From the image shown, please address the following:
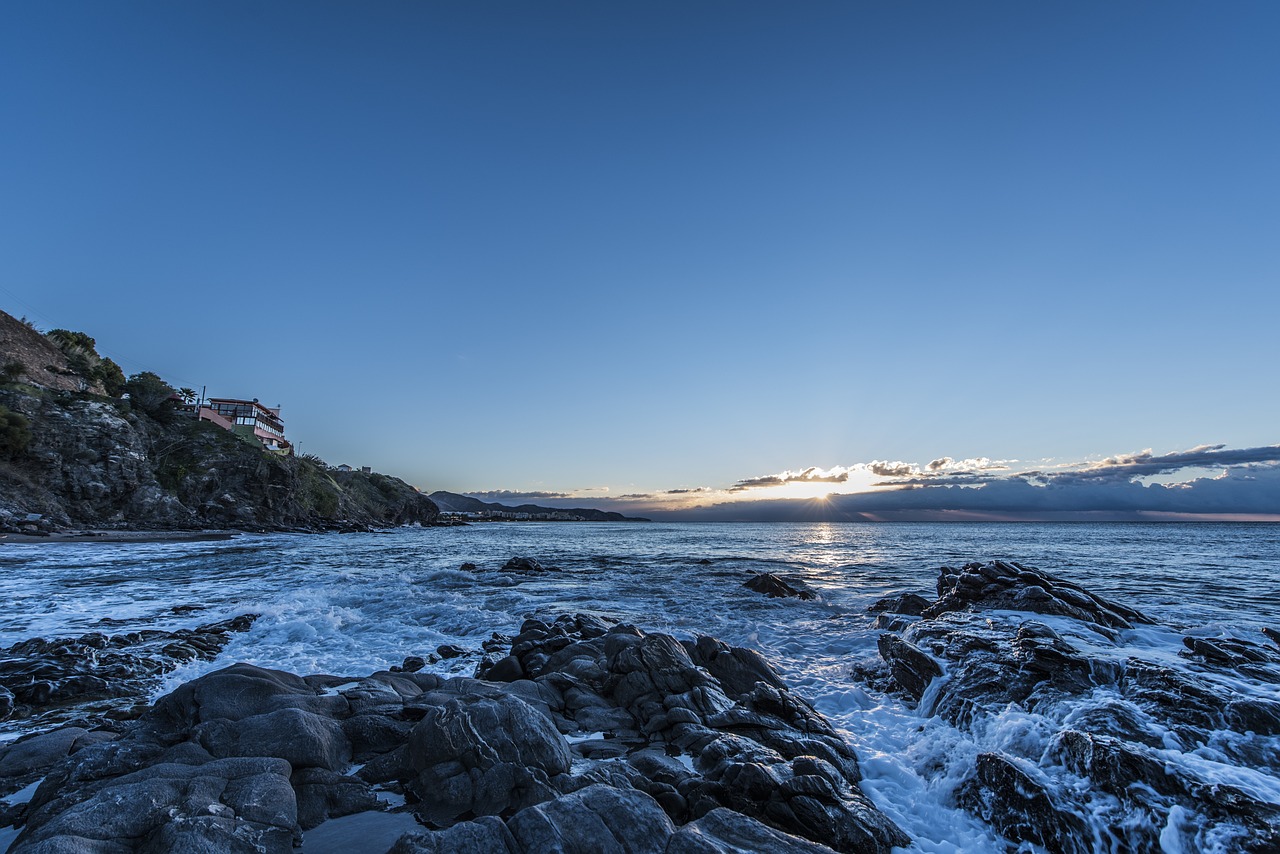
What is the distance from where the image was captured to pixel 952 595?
19141mm

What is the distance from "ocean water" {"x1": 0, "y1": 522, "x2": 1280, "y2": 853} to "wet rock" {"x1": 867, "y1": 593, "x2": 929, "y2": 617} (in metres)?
0.96

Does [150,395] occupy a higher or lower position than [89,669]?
higher

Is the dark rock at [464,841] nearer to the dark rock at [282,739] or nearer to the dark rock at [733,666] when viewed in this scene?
the dark rock at [282,739]

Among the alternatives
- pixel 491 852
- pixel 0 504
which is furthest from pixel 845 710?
pixel 0 504

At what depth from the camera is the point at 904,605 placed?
2038 cm

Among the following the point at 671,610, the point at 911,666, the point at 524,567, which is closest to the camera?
the point at 911,666

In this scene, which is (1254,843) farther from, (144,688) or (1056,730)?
(144,688)

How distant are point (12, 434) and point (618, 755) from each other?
69.3 meters

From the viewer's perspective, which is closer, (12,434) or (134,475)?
(12,434)

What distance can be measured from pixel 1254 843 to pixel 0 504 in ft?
241

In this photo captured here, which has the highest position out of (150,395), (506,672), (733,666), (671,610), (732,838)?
(150,395)

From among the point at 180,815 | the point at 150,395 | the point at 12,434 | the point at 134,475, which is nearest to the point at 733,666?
the point at 180,815

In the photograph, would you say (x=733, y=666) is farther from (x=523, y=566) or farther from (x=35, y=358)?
(x=35, y=358)

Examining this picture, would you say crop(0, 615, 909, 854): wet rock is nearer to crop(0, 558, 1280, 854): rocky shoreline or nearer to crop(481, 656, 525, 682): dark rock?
crop(0, 558, 1280, 854): rocky shoreline
